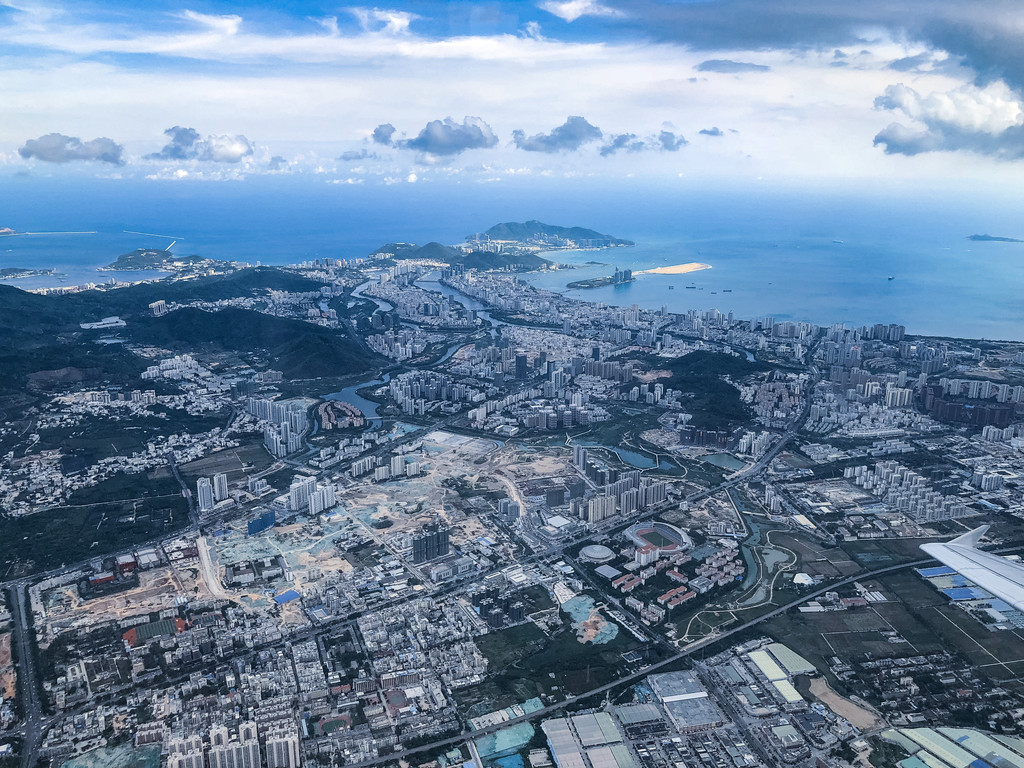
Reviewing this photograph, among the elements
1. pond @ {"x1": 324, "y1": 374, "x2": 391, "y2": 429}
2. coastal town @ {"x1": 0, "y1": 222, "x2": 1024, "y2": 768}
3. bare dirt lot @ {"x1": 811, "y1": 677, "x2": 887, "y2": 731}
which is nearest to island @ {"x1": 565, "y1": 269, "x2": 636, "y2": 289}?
coastal town @ {"x1": 0, "y1": 222, "x2": 1024, "y2": 768}

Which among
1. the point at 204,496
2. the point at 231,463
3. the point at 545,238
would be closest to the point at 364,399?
the point at 231,463

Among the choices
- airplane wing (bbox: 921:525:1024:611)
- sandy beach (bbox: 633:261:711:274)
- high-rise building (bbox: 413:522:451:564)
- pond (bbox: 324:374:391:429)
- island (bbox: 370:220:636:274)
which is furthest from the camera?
sandy beach (bbox: 633:261:711:274)

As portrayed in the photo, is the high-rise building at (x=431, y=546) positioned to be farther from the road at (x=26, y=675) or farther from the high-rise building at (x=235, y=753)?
the road at (x=26, y=675)

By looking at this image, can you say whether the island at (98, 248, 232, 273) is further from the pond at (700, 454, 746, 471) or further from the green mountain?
the pond at (700, 454, 746, 471)

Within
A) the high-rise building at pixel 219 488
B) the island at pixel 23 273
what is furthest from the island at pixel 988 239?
the island at pixel 23 273

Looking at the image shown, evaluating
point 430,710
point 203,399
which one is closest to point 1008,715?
point 430,710

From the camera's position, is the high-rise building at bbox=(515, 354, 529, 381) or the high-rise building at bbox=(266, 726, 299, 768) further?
the high-rise building at bbox=(515, 354, 529, 381)

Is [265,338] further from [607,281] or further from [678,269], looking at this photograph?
[678,269]
